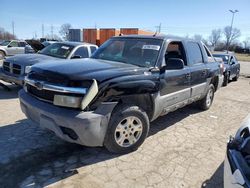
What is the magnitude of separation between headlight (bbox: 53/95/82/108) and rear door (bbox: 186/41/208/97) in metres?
2.95

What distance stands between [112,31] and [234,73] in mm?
9853

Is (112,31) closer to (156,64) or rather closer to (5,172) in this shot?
(156,64)

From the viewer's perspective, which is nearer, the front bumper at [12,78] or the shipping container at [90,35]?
the front bumper at [12,78]

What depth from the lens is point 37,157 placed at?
3799mm

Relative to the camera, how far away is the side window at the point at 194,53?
559 cm

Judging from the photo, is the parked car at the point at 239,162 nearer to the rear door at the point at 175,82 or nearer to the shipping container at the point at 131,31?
the rear door at the point at 175,82

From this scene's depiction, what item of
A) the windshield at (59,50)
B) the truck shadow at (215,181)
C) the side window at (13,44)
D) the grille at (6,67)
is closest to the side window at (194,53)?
the truck shadow at (215,181)

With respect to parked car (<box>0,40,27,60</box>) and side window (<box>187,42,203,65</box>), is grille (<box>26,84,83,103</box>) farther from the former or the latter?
parked car (<box>0,40,27,60</box>)

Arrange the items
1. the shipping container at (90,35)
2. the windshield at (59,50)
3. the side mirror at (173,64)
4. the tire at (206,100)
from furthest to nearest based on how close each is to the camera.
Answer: the shipping container at (90,35), the windshield at (59,50), the tire at (206,100), the side mirror at (173,64)

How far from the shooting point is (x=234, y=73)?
45.5 ft

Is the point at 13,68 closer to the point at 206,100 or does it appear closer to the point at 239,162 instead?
the point at 206,100

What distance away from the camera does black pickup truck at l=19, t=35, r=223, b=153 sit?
3355 mm

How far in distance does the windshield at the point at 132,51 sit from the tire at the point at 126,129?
3.00ft

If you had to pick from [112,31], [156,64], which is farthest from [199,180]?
[112,31]
